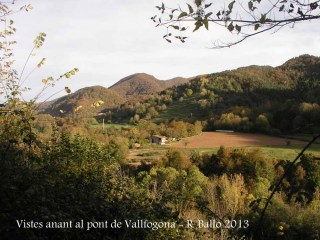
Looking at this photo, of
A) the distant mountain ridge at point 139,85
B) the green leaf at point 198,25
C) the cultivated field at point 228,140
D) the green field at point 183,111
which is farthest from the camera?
the distant mountain ridge at point 139,85

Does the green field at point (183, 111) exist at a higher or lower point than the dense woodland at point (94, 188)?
higher

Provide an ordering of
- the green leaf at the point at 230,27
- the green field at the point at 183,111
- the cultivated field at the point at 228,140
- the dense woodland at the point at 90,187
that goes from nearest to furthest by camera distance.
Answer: the green leaf at the point at 230,27 < the dense woodland at the point at 90,187 < the cultivated field at the point at 228,140 < the green field at the point at 183,111

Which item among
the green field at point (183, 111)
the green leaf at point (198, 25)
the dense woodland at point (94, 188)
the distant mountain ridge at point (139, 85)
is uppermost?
the distant mountain ridge at point (139, 85)

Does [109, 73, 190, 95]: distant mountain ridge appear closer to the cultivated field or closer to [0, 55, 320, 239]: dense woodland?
the cultivated field

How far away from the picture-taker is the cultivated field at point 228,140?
58247 mm

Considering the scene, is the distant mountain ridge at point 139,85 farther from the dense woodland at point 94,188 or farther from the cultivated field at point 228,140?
the dense woodland at point 94,188

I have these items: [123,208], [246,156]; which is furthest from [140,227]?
[246,156]

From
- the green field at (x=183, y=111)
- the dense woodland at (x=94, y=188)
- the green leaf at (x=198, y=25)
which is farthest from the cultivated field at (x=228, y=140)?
the green leaf at (x=198, y=25)

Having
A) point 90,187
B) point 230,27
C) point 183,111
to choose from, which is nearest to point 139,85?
point 183,111

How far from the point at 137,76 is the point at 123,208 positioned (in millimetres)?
166808

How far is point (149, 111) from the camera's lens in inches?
3659

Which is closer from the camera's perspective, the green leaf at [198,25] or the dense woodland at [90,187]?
the green leaf at [198,25]

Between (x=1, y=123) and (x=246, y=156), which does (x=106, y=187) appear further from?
(x=246, y=156)

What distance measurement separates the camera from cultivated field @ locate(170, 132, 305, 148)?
58247mm
